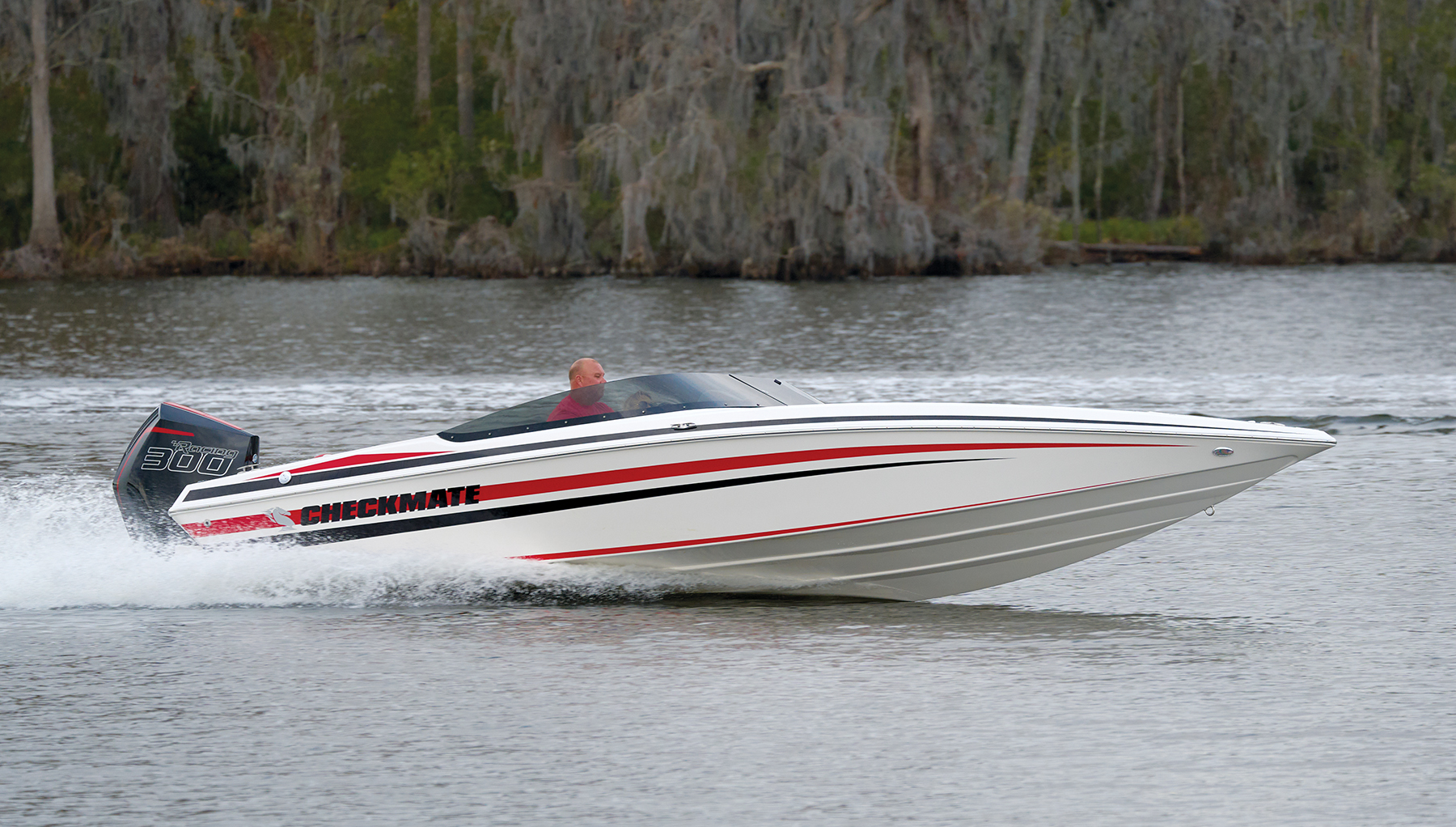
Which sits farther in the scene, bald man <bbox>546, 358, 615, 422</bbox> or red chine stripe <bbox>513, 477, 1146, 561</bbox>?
bald man <bbox>546, 358, 615, 422</bbox>

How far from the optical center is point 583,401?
32.3 feet

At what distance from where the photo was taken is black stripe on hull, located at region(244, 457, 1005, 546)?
9500 mm

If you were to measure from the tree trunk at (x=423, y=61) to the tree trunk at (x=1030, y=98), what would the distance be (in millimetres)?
21069

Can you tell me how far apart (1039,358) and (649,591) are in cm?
1835

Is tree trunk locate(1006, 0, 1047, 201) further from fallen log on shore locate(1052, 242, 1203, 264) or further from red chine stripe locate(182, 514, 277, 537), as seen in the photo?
red chine stripe locate(182, 514, 277, 537)

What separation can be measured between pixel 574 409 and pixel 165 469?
2464 mm

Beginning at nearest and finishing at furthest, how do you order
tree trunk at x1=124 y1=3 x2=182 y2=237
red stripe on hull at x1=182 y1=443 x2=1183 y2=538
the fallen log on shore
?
red stripe on hull at x1=182 y1=443 x2=1183 y2=538
tree trunk at x1=124 y1=3 x2=182 y2=237
the fallen log on shore

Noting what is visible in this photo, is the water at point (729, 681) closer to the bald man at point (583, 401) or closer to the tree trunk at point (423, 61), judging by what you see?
the bald man at point (583, 401)

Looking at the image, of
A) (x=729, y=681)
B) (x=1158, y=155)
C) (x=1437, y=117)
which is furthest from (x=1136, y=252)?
(x=729, y=681)

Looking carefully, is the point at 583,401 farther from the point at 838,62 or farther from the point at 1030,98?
the point at 1030,98

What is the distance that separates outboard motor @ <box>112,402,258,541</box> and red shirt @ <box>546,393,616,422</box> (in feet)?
6.19

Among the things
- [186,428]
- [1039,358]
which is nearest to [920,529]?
[186,428]

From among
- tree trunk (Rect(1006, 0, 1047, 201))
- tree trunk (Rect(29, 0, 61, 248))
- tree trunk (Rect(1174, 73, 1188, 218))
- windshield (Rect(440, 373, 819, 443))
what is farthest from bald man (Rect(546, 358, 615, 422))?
tree trunk (Rect(1174, 73, 1188, 218))

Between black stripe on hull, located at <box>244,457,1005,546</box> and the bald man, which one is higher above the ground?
the bald man
